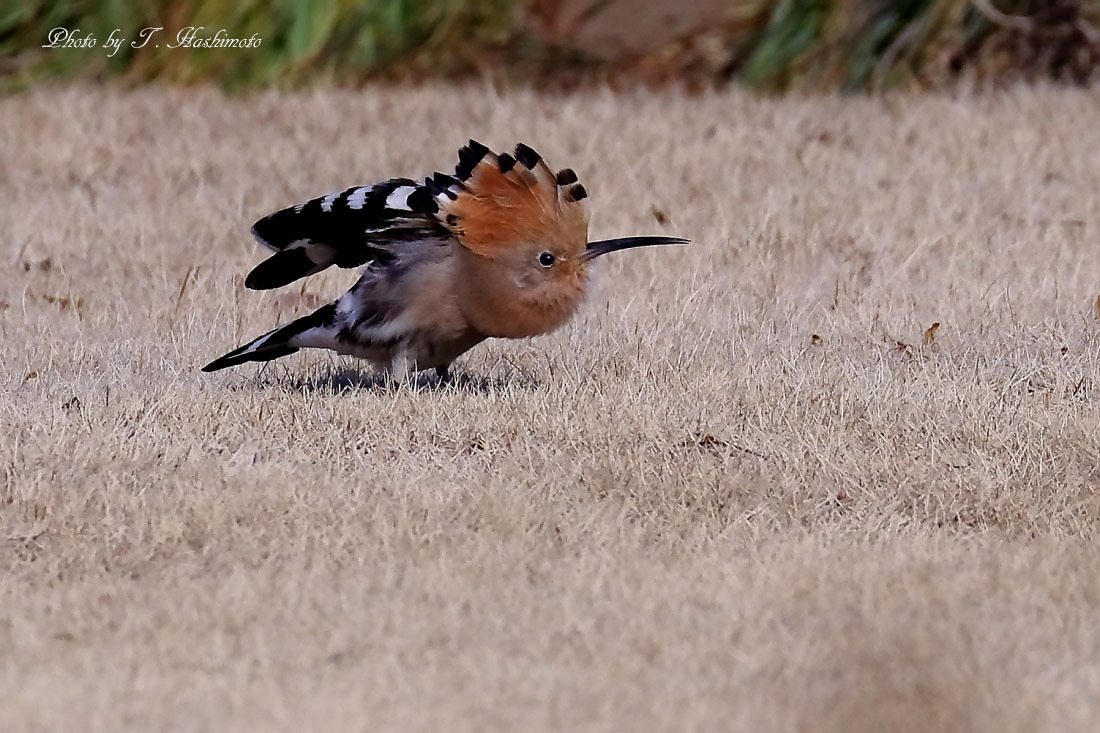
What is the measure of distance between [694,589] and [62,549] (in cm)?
173

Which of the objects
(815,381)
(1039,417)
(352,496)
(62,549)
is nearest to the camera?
(62,549)

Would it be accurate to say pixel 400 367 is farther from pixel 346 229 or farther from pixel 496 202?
pixel 496 202

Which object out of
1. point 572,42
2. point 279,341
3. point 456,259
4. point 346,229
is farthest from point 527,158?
point 572,42

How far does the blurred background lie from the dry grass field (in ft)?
10.2

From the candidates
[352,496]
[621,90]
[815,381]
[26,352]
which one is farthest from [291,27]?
[352,496]

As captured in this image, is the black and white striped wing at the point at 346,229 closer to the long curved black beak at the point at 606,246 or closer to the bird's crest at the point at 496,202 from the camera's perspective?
the bird's crest at the point at 496,202

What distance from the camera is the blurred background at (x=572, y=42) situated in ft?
46.0

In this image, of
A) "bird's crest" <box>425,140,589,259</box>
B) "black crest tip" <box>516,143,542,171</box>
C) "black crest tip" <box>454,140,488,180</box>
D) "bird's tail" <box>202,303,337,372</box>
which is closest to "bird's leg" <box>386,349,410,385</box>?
"bird's tail" <box>202,303,337,372</box>

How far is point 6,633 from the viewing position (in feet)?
15.7

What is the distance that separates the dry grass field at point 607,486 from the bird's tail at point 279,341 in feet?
0.46

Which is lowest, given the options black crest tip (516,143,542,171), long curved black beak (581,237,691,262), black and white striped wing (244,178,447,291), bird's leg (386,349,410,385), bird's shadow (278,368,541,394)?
bird's shadow (278,368,541,394)

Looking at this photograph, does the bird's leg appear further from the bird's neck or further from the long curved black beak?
the long curved black beak

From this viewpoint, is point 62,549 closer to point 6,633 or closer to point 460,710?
point 6,633

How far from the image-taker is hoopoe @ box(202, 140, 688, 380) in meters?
6.67
